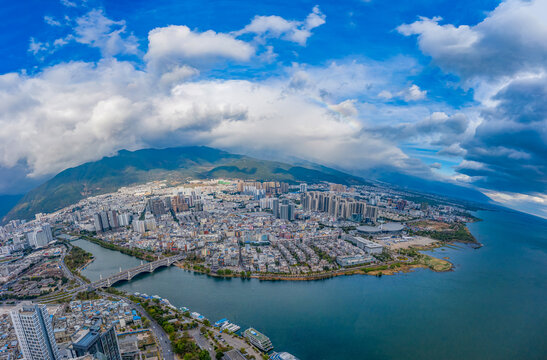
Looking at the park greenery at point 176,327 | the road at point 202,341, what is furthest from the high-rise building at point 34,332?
the road at point 202,341

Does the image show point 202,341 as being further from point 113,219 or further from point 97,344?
point 113,219

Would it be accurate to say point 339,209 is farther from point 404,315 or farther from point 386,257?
point 404,315

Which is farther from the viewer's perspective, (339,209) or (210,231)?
(339,209)

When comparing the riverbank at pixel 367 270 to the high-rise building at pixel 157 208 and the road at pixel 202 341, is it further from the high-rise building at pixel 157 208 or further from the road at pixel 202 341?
the high-rise building at pixel 157 208

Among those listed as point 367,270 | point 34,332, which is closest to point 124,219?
point 34,332

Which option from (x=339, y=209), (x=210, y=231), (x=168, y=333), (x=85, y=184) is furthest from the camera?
(x=85, y=184)

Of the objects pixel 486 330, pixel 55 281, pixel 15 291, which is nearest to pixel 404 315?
pixel 486 330
